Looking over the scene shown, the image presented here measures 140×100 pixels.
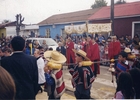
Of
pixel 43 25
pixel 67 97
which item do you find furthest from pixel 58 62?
pixel 43 25

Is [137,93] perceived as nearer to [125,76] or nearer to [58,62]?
[125,76]

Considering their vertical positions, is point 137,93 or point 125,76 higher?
point 125,76

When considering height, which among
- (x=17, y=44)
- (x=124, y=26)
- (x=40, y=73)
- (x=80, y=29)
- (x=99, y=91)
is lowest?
(x=99, y=91)

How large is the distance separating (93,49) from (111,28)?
4529 mm

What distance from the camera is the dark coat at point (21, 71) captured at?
2801mm

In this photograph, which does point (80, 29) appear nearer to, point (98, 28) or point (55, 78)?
point (98, 28)

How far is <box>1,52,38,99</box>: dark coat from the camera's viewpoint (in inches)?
110

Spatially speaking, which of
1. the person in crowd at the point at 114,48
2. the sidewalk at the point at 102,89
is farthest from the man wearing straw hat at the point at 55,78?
the person in crowd at the point at 114,48

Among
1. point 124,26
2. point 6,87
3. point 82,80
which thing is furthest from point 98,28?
point 6,87

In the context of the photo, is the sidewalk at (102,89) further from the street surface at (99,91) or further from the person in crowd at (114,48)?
the person in crowd at (114,48)

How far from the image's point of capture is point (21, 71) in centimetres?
283

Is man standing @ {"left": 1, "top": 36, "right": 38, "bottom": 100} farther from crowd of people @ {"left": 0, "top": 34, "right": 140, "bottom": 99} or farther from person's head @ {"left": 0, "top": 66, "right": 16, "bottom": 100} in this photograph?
person's head @ {"left": 0, "top": 66, "right": 16, "bottom": 100}

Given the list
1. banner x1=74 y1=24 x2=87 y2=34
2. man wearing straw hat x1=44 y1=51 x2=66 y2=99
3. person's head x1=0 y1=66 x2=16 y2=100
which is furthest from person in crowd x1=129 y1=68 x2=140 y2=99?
banner x1=74 y1=24 x2=87 y2=34

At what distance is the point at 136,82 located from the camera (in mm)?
2859
